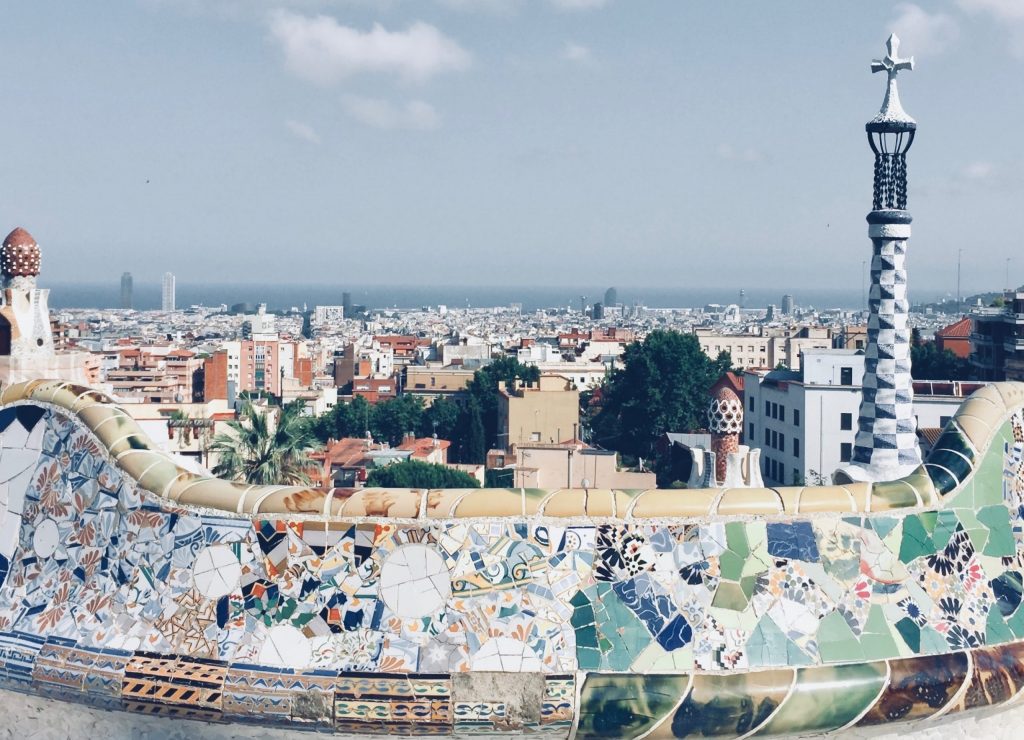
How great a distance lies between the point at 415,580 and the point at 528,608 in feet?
2.14

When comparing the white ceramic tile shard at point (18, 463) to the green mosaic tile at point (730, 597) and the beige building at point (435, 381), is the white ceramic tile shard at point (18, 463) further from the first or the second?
the beige building at point (435, 381)

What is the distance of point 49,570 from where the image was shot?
8.80m

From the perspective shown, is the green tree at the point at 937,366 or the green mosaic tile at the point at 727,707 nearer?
the green mosaic tile at the point at 727,707

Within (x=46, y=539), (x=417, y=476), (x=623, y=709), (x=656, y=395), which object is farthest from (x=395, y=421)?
(x=623, y=709)

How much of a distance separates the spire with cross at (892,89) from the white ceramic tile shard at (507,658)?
9.89 metres

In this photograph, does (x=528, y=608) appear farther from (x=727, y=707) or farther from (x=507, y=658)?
(x=727, y=707)

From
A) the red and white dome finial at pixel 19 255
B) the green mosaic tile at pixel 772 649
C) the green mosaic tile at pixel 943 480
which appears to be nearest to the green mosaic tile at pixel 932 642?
the green mosaic tile at pixel 772 649

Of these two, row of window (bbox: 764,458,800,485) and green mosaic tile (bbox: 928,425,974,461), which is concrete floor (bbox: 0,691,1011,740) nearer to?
green mosaic tile (bbox: 928,425,974,461)

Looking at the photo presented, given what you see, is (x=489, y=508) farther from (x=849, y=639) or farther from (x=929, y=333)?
(x=929, y=333)

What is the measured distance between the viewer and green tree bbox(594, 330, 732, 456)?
5303 centimetres

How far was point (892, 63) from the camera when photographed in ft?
53.0

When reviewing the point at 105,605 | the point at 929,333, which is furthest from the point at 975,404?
the point at 929,333

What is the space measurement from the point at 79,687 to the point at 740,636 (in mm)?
3688

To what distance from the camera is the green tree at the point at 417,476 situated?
31.4 metres
